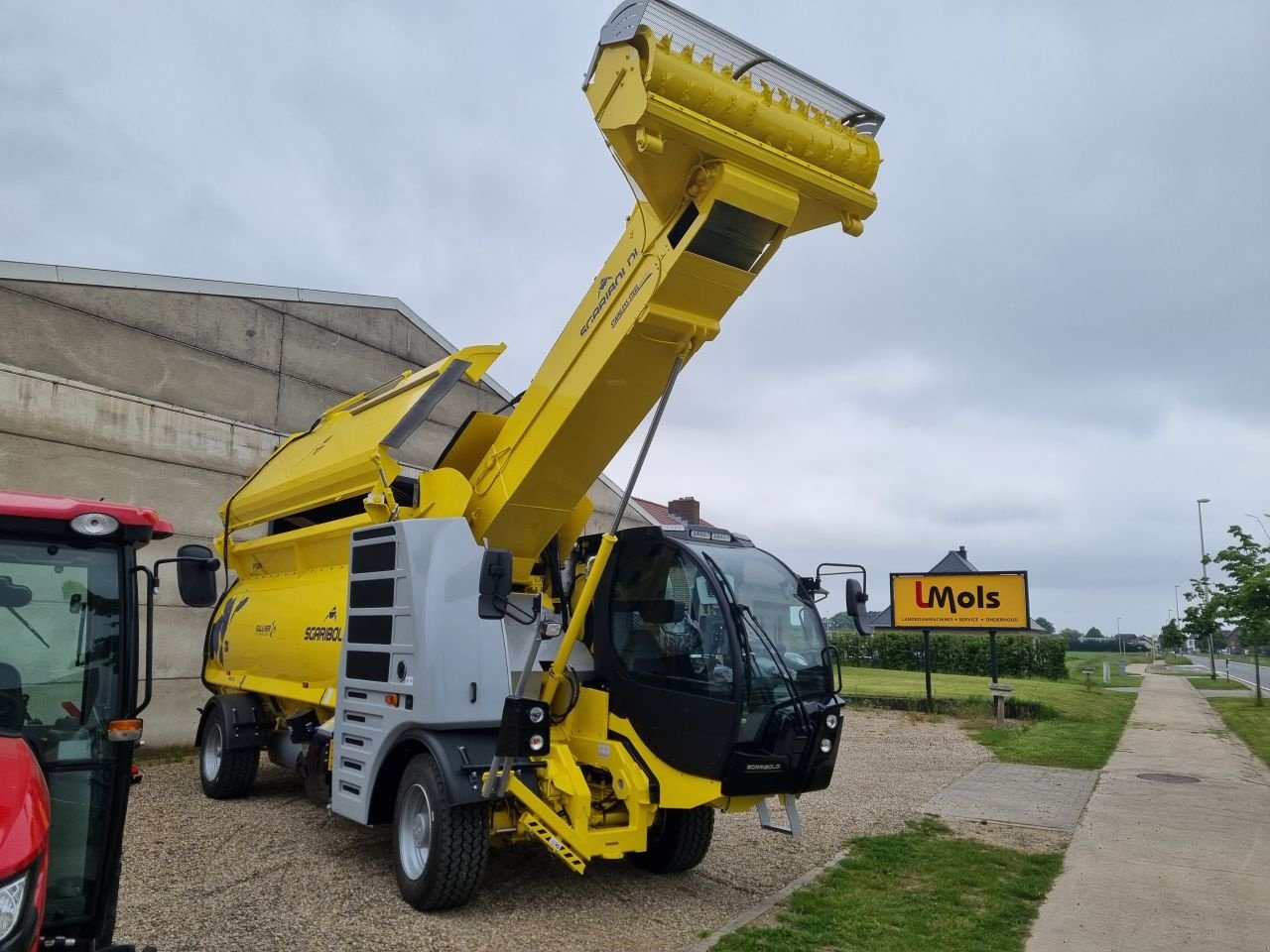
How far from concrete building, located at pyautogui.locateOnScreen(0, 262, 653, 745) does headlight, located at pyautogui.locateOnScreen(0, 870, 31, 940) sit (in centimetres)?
798

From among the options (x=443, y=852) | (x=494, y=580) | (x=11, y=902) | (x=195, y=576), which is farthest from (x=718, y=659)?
(x=11, y=902)

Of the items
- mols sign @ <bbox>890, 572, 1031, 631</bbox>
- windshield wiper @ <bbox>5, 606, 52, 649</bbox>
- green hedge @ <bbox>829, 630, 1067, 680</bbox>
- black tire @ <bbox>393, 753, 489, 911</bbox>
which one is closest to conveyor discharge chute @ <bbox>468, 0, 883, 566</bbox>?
black tire @ <bbox>393, 753, 489, 911</bbox>

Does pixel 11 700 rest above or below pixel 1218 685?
above

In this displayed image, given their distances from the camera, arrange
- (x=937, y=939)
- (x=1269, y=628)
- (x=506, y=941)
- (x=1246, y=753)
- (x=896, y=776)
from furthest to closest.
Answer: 1. (x=1269, y=628)
2. (x=1246, y=753)
3. (x=896, y=776)
4. (x=937, y=939)
5. (x=506, y=941)

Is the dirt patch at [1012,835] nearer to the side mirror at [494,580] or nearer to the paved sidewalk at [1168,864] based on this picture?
the paved sidewalk at [1168,864]

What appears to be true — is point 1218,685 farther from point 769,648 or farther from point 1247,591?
point 769,648

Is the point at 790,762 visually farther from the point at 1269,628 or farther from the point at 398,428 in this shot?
the point at 1269,628

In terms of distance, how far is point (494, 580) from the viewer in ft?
16.5

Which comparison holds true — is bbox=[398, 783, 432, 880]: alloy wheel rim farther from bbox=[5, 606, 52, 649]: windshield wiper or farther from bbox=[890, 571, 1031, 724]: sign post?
bbox=[890, 571, 1031, 724]: sign post

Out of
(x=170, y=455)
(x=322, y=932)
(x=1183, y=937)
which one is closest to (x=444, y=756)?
(x=322, y=932)

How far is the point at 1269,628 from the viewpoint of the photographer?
1961cm

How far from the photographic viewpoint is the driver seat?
11.2ft

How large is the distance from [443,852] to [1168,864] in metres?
5.67

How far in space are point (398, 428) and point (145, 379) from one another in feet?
18.5
